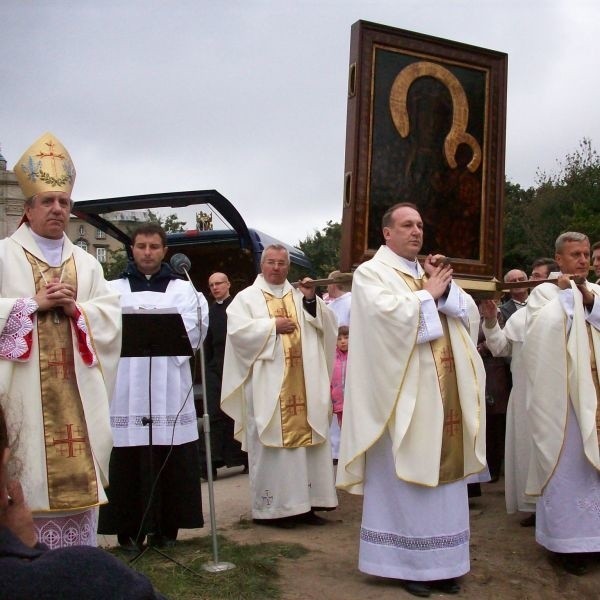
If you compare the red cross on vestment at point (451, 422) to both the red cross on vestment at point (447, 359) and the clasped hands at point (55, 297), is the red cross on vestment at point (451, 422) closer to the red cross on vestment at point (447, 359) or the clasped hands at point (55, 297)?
the red cross on vestment at point (447, 359)

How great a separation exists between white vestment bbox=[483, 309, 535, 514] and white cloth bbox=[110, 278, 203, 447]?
2.63 metres

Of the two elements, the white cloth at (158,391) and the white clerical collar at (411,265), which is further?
the white cloth at (158,391)

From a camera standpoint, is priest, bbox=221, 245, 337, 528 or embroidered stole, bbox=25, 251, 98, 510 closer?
embroidered stole, bbox=25, 251, 98, 510

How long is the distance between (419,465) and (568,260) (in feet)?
6.37

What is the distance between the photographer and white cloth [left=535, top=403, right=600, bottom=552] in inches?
208

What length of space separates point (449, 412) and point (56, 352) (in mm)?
2496

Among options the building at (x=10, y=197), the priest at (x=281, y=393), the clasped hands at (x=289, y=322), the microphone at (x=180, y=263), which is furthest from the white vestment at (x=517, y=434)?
the building at (x=10, y=197)

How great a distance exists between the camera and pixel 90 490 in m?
4.07

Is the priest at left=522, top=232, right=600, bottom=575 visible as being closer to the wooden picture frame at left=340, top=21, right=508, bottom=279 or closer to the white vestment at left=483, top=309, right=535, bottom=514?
the white vestment at left=483, top=309, right=535, bottom=514

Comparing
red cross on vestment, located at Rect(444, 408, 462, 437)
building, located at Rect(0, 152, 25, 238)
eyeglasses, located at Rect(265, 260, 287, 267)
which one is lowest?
red cross on vestment, located at Rect(444, 408, 462, 437)

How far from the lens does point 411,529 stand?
485 cm

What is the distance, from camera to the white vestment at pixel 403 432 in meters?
4.86

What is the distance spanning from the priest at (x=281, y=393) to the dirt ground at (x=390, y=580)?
11.2 inches

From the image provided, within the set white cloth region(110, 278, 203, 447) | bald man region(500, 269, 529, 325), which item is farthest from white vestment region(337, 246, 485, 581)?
bald man region(500, 269, 529, 325)
